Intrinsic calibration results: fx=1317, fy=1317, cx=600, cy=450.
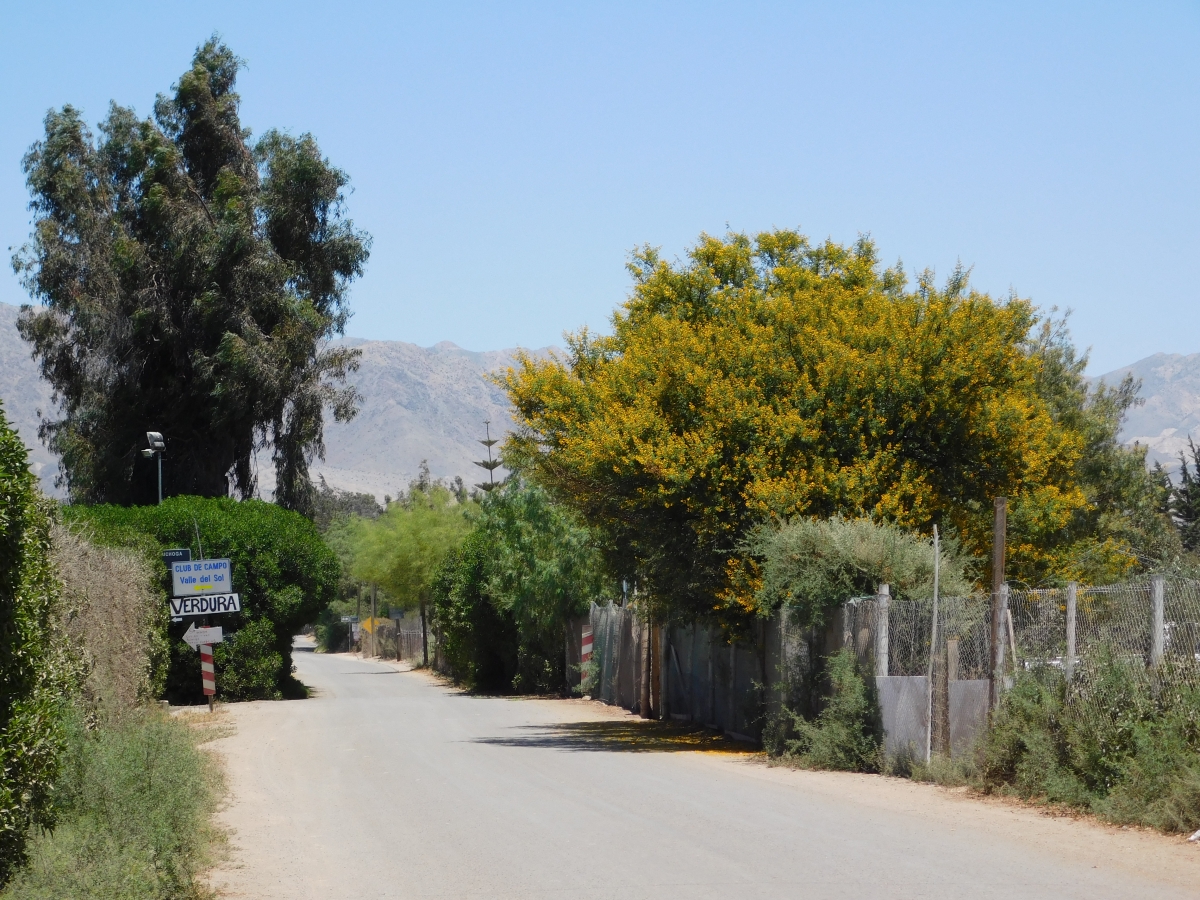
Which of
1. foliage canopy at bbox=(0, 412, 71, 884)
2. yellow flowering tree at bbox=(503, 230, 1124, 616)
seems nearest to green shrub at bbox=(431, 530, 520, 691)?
yellow flowering tree at bbox=(503, 230, 1124, 616)

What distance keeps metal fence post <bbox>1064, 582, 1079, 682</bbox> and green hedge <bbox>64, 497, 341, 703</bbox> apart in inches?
1004

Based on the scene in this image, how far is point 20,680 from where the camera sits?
8336 millimetres

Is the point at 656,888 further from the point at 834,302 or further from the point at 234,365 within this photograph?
the point at 234,365

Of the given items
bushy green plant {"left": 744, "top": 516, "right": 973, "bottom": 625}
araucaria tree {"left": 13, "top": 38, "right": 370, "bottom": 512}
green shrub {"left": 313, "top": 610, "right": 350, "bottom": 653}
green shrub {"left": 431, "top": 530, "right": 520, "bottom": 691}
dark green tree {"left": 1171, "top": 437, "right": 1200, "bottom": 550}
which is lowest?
green shrub {"left": 313, "top": 610, "right": 350, "bottom": 653}

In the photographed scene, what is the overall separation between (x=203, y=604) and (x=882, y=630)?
57.5 feet

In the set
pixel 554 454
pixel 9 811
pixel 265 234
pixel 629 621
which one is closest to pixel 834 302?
pixel 554 454

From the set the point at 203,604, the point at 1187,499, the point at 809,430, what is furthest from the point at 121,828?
the point at 1187,499

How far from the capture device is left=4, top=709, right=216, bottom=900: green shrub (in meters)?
7.93

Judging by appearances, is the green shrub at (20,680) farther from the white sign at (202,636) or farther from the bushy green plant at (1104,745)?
the white sign at (202,636)

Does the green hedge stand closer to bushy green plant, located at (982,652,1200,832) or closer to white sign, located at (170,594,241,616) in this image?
white sign, located at (170,594,241,616)

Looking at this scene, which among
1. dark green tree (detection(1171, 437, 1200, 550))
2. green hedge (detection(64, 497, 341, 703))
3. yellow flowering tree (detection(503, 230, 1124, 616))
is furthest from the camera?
dark green tree (detection(1171, 437, 1200, 550))

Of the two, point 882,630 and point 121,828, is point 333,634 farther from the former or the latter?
point 121,828

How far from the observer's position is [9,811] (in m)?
7.86

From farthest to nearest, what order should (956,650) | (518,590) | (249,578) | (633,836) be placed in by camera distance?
(518,590) → (249,578) → (956,650) → (633,836)
